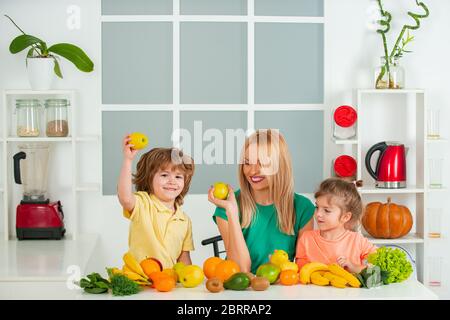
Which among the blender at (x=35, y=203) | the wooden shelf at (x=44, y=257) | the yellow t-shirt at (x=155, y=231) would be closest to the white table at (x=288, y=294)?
the yellow t-shirt at (x=155, y=231)

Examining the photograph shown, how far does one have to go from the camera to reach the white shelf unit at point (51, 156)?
2594 mm

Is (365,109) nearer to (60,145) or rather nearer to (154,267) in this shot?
(60,145)

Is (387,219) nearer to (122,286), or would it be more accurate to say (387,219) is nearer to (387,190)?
(387,190)

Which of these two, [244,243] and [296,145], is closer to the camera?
[244,243]

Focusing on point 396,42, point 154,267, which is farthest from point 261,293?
point 396,42

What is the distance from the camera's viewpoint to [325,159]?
280 cm

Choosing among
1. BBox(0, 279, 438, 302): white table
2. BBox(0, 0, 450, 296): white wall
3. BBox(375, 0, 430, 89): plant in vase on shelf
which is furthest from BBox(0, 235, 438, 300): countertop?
BBox(375, 0, 430, 89): plant in vase on shelf

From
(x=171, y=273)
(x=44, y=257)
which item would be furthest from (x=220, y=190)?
(x=44, y=257)

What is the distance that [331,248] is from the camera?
1.74 meters

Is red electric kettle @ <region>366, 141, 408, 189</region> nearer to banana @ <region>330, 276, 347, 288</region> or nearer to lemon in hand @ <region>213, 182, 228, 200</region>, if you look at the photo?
lemon in hand @ <region>213, 182, 228, 200</region>

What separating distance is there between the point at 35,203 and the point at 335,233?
1184 millimetres

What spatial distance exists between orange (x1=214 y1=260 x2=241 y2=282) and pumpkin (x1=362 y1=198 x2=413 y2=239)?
1236 millimetres

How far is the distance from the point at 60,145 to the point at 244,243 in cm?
117

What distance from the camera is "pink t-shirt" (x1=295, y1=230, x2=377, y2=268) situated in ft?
5.64
